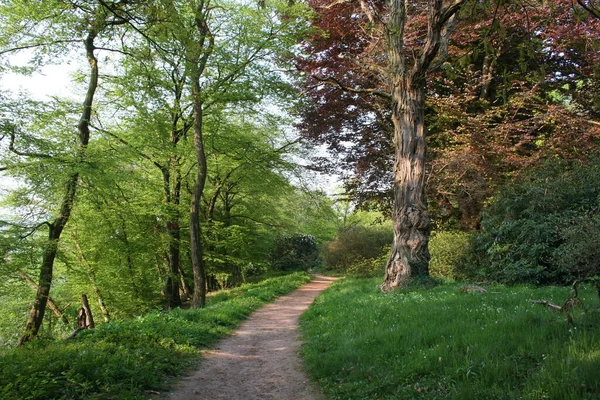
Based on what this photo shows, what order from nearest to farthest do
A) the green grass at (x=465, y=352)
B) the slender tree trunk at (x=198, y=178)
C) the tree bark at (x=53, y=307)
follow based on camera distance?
the green grass at (x=465, y=352) < the slender tree trunk at (x=198, y=178) < the tree bark at (x=53, y=307)

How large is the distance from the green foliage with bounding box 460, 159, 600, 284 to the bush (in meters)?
12.0

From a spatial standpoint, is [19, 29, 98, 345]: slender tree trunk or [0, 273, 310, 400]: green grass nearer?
[0, 273, 310, 400]: green grass

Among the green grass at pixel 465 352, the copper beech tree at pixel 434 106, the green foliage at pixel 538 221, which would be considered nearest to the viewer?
the green grass at pixel 465 352

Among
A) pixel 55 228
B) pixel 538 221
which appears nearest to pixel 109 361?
pixel 55 228

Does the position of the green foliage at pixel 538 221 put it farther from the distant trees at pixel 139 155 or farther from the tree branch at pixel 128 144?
the tree branch at pixel 128 144

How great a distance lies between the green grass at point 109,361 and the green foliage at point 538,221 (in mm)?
7607

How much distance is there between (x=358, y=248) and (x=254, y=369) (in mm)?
20240

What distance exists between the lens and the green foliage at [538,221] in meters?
9.45

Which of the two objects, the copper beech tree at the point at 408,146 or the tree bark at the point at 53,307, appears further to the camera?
the tree bark at the point at 53,307

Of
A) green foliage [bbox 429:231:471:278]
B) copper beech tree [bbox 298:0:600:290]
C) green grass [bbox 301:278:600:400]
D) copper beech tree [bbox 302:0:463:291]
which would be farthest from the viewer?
green foliage [bbox 429:231:471:278]

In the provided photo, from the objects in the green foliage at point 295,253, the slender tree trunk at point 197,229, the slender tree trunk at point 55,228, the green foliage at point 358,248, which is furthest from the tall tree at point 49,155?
the green foliage at point 295,253

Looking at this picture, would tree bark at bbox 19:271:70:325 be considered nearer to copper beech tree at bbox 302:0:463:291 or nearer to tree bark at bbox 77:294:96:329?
tree bark at bbox 77:294:96:329

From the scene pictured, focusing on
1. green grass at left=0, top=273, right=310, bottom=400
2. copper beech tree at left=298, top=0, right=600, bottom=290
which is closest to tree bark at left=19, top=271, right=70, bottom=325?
green grass at left=0, top=273, right=310, bottom=400

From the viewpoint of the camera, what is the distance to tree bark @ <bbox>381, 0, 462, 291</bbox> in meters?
10.8
